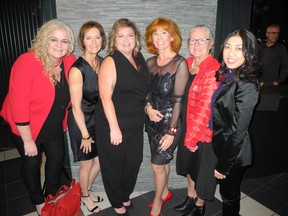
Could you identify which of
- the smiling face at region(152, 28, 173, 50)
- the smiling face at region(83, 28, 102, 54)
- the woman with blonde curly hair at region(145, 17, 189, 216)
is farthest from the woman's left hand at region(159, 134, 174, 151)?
the smiling face at region(83, 28, 102, 54)

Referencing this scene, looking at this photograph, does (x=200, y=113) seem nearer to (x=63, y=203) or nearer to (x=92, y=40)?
(x=92, y=40)

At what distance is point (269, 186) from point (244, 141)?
5.62ft

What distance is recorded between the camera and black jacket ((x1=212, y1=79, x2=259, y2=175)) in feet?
5.63

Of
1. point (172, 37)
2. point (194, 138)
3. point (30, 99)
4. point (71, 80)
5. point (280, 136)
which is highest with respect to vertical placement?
point (172, 37)

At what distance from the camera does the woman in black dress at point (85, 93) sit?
2.14 metres

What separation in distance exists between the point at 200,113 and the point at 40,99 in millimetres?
1398

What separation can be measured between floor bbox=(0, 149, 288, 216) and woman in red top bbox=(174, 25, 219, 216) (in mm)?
724

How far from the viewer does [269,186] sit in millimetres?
3146

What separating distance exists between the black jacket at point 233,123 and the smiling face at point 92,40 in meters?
1.18

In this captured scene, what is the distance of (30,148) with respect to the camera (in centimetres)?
215

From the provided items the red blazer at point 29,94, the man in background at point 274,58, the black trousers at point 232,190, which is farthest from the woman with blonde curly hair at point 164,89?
the man in background at point 274,58

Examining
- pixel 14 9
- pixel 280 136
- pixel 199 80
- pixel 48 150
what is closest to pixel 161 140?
pixel 199 80

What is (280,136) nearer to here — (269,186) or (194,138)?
(269,186)

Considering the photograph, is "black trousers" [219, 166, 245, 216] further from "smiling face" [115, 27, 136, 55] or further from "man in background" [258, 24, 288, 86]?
"man in background" [258, 24, 288, 86]
